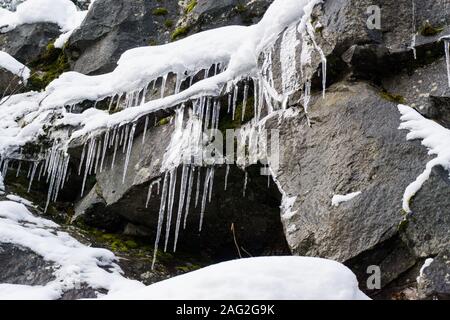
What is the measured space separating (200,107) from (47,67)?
4.08m

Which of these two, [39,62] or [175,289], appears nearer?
[175,289]

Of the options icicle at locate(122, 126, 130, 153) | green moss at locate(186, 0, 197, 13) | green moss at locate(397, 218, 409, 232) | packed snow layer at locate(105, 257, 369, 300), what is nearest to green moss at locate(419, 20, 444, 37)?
green moss at locate(397, 218, 409, 232)

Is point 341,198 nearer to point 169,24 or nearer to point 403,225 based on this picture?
point 403,225

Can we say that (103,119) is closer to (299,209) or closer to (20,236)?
(20,236)

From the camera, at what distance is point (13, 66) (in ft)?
27.9

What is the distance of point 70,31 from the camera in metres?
9.27

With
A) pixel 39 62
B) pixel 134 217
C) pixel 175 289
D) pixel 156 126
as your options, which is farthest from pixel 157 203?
pixel 39 62

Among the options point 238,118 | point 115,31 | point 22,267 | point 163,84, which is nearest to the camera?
point 22,267

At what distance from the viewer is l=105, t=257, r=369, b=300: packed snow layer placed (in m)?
2.90

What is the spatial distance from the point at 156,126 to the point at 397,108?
9.03 feet

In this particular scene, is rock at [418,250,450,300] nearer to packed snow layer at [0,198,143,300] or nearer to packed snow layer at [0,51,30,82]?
packed snow layer at [0,198,143,300]

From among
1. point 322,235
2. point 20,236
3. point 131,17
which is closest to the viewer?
point 322,235

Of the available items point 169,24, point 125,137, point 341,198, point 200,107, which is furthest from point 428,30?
point 169,24

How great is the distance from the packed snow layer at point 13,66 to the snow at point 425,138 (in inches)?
233
